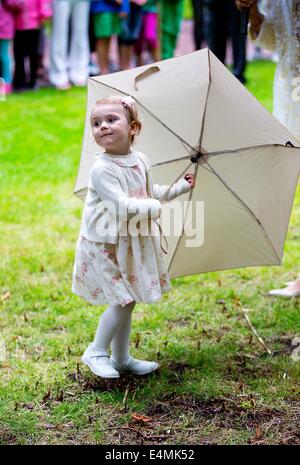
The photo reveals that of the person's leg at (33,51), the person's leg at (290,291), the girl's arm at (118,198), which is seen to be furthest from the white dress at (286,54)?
the person's leg at (33,51)

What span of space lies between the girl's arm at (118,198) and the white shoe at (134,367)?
720 millimetres

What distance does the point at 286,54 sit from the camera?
439cm

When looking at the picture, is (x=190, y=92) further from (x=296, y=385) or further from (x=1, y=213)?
(x=1, y=213)

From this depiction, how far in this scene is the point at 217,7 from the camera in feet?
36.6

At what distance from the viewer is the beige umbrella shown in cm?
362

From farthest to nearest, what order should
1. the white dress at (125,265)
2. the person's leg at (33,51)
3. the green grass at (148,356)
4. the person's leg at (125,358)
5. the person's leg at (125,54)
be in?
1. the person's leg at (125,54)
2. the person's leg at (33,51)
3. the person's leg at (125,358)
4. the white dress at (125,265)
5. the green grass at (148,356)

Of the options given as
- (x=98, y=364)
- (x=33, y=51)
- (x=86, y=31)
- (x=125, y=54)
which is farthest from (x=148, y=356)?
(x=125, y=54)

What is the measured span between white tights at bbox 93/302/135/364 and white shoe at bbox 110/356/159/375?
0.8 inches

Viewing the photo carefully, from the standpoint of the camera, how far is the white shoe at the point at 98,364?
12.0 ft

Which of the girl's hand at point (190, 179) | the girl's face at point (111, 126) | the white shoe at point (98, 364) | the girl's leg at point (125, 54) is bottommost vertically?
the girl's leg at point (125, 54)

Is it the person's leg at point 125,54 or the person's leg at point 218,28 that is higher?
the person's leg at point 218,28

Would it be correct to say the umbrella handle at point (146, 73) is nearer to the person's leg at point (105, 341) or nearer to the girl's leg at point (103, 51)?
the person's leg at point (105, 341)

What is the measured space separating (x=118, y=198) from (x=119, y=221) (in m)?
0.10

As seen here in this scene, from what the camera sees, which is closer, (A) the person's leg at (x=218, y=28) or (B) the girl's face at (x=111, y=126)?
(B) the girl's face at (x=111, y=126)
